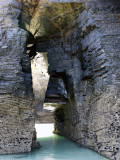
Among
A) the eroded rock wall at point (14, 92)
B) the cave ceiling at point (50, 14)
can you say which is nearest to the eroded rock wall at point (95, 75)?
the cave ceiling at point (50, 14)

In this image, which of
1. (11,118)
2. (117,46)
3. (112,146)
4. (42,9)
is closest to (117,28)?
(117,46)

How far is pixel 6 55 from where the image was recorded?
616 cm

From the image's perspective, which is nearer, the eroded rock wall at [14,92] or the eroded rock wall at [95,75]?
the eroded rock wall at [95,75]

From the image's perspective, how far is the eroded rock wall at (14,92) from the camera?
5328 mm

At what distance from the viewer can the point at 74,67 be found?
7754mm

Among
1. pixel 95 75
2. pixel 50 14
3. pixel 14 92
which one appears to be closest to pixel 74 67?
pixel 95 75

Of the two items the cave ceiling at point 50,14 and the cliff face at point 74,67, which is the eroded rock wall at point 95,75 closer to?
the cliff face at point 74,67

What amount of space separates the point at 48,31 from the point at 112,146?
21.7ft

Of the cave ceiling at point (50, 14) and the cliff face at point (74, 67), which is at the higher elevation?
the cave ceiling at point (50, 14)

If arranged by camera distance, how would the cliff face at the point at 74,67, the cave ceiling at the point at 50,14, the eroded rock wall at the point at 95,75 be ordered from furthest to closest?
the cave ceiling at the point at 50,14 → the cliff face at the point at 74,67 → the eroded rock wall at the point at 95,75

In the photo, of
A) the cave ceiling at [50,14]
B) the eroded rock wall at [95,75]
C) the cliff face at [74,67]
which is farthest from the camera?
the cave ceiling at [50,14]

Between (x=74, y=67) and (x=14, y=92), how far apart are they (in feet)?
10.9

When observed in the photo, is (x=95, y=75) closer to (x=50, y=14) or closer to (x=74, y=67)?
(x=74, y=67)

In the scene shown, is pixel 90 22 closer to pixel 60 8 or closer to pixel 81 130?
pixel 60 8
